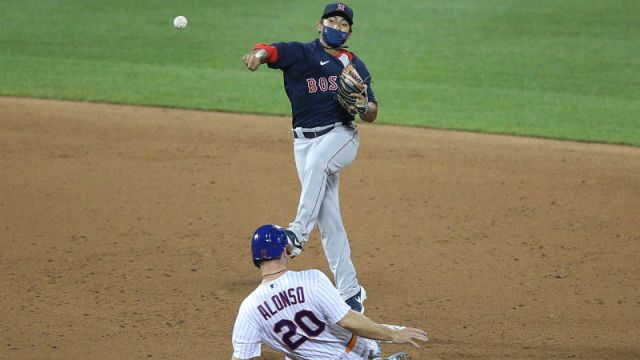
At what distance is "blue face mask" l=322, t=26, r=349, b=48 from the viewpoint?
24.2 ft

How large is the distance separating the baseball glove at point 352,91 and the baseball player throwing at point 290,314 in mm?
1685

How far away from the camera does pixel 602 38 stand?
732 inches

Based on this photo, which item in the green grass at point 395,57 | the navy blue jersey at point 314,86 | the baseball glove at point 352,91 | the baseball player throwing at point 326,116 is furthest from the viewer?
the green grass at point 395,57

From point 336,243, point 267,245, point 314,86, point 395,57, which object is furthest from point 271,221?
point 395,57

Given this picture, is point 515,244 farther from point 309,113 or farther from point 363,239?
point 309,113

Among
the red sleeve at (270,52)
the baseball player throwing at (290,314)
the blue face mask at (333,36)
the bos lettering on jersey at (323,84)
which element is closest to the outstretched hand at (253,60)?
the red sleeve at (270,52)

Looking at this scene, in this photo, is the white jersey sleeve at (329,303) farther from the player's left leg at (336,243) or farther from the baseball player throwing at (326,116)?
the player's left leg at (336,243)

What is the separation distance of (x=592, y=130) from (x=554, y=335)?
679cm

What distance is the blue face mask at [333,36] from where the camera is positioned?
7.39m

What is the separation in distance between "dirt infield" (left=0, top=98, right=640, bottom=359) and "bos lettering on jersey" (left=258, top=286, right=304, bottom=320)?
1528mm

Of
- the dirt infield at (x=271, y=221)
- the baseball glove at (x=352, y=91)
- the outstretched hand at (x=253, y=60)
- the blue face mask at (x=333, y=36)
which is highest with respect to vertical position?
the blue face mask at (x=333, y=36)

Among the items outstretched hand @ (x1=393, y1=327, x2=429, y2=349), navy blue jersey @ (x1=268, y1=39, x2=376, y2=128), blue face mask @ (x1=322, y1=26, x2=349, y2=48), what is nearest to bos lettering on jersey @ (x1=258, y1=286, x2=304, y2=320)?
outstretched hand @ (x1=393, y1=327, x2=429, y2=349)

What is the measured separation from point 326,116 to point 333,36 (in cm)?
60

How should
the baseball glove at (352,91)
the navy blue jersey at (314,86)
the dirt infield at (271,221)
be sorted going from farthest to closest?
the dirt infield at (271,221), the navy blue jersey at (314,86), the baseball glove at (352,91)
